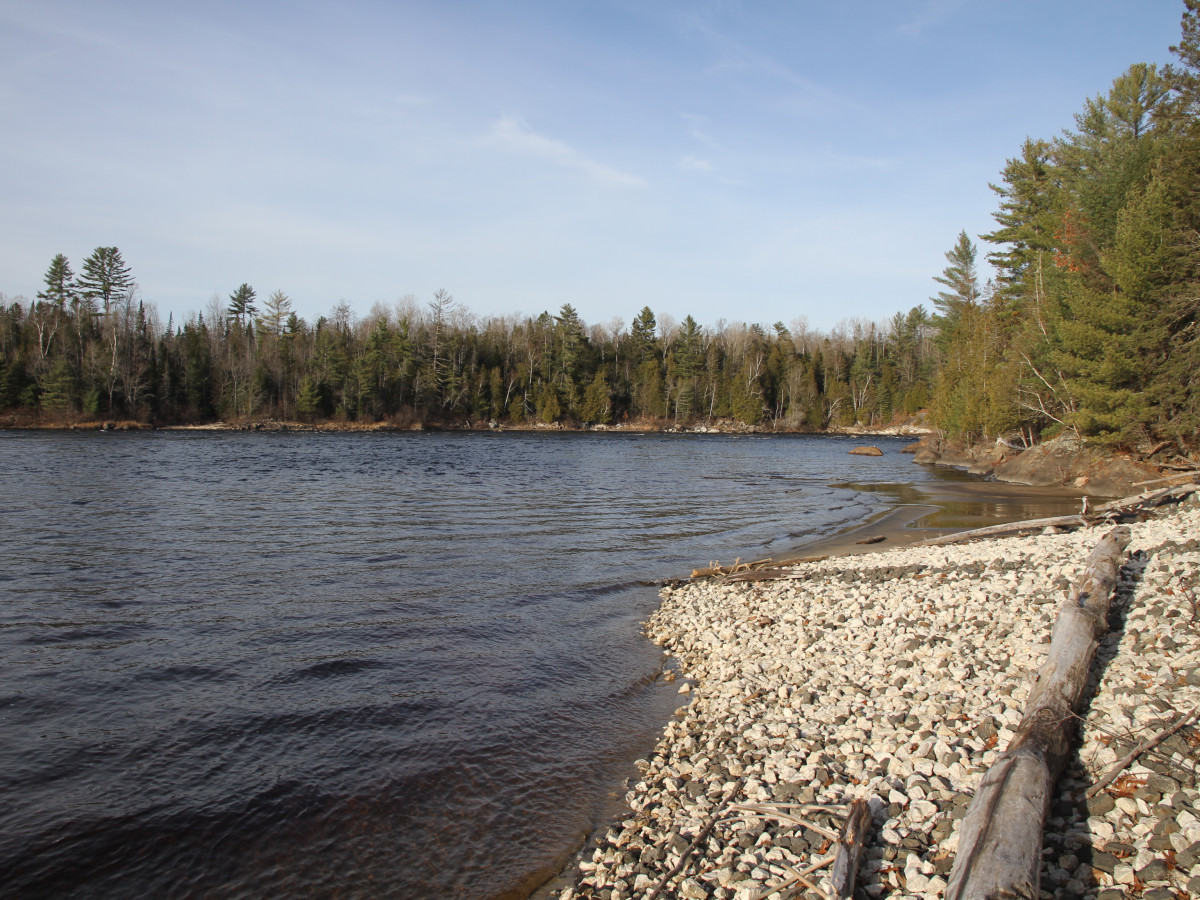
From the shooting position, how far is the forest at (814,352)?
78.1 ft

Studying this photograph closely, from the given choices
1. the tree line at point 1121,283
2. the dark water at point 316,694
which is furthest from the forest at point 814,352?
the dark water at point 316,694

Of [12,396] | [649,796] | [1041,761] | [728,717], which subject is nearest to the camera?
[1041,761]

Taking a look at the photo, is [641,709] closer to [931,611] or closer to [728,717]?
[728,717]

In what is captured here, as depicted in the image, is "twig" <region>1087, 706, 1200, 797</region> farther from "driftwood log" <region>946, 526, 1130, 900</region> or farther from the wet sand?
the wet sand

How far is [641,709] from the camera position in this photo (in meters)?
8.30

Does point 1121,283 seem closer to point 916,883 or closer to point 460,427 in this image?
point 916,883

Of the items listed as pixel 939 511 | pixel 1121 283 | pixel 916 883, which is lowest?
pixel 939 511

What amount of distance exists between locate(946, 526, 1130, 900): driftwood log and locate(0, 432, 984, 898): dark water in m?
3.21

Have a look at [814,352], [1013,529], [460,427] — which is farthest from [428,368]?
[1013,529]

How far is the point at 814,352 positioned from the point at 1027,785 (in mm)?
123819

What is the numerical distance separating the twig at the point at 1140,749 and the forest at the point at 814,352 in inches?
890

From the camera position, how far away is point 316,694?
27.7 ft

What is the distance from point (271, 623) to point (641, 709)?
6.55 metres

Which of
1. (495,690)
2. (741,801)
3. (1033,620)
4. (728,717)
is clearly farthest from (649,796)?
(1033,620)
